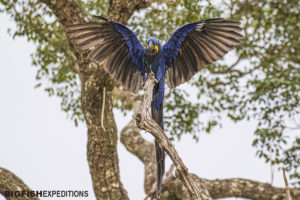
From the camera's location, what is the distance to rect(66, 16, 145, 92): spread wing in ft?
9.57

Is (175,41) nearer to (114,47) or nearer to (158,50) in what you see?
(158,50)

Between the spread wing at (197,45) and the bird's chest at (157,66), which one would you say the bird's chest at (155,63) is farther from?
the spread wing at (197,45)

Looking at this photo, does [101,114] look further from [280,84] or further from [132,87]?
[280,84]

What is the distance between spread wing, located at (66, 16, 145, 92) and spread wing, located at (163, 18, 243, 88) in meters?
0.27

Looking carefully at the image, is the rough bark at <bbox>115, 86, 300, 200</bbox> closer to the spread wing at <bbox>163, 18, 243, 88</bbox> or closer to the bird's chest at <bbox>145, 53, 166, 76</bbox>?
the spread wing at <bbox>163, 18, 243, 88</bbox>

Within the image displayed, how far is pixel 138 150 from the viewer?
4.72 metres

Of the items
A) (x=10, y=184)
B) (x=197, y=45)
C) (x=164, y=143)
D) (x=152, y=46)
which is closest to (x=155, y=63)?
(x=152, y=46)

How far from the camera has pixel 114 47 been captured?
3.12m

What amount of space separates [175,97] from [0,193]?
7.76 ft

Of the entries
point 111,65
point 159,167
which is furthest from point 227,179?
point 111,65

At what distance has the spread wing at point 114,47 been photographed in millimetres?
2918

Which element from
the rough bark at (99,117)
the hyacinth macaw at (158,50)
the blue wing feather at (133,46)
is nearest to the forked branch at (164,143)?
the hyacinth macaw at (158,50)

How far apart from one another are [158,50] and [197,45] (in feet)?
1.14

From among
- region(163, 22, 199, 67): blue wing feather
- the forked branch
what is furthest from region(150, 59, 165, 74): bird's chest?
the forked branch
